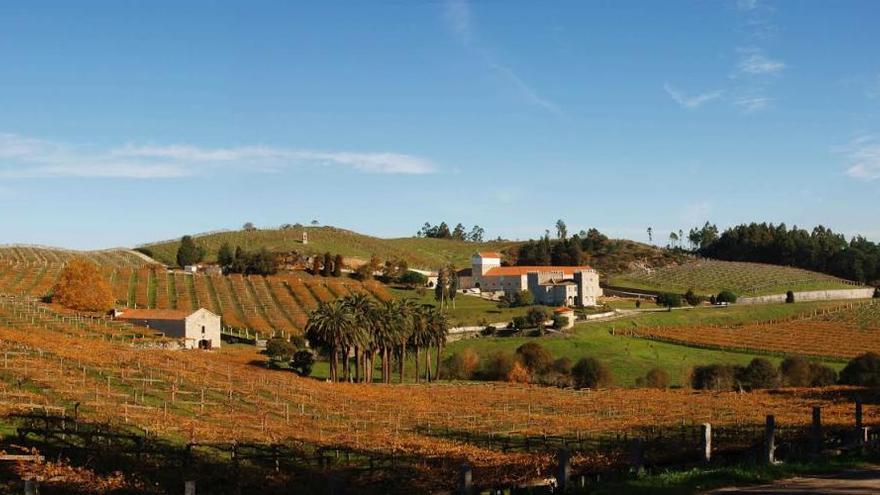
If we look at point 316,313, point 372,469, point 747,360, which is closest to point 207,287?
point 316,313

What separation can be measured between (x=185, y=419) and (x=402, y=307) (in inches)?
1951

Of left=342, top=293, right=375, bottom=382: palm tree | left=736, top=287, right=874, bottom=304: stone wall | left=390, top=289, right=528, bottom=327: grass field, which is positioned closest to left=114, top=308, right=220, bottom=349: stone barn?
left=342, top=293, right=375, bottom=382: palm tree

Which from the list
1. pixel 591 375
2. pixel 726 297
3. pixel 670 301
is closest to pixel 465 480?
pixel 591 375

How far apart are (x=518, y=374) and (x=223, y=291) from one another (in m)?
70.7

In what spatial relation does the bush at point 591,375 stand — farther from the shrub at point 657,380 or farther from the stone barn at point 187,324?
the stone barn at point 187,324

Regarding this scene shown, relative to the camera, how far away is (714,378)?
7956cm

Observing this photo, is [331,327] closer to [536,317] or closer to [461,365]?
[461,365]

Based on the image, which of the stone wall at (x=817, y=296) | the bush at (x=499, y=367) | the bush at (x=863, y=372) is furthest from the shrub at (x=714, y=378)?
the stone wall at (x=817, y=296)

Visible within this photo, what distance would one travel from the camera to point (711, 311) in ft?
485

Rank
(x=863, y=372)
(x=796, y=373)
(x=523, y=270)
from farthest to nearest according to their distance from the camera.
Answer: (x=523, y=270), (x=796, y=373), (x=863, y=372)

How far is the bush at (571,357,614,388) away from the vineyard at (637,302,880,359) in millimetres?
29877

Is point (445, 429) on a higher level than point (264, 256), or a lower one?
lower

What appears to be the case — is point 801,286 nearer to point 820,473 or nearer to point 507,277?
point 507,277

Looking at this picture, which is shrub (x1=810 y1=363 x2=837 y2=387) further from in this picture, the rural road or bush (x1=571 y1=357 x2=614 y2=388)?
the rural road
